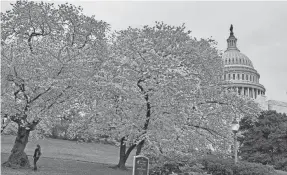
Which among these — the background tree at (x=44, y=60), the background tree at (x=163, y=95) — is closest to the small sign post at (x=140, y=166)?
the background tree at (x=163, y=95)

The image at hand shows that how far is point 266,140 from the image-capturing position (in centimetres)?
4828

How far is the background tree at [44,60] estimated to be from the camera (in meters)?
21.6

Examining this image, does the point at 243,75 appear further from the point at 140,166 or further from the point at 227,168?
the point at 140,166

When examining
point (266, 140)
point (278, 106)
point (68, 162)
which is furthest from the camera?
point (278, 106)

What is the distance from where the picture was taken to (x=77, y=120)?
27094mm

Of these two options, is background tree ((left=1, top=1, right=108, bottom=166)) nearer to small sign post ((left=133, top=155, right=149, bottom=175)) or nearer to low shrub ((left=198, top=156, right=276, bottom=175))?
small sign post ((left=133, top=155, right=149, bottom=175))

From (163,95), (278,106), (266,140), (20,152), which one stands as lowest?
(20,152)

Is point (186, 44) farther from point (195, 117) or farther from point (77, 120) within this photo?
point (77, 120)

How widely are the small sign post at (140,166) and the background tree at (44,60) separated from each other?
22.6ft

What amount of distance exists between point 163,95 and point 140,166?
16.0 ft

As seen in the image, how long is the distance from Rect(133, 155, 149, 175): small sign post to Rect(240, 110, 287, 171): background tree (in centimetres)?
3146

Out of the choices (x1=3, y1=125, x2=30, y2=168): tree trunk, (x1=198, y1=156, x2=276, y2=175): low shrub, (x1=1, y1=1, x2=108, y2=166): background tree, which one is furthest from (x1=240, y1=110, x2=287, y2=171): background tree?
(x1=3, y1=125, x2=30, y2=168): tree trunk

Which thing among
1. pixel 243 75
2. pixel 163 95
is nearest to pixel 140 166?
pixel 163 95

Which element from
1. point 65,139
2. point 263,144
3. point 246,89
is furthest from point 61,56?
point 246,89
